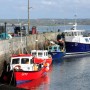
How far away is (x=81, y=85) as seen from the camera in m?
38.2

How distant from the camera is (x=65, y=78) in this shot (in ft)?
138

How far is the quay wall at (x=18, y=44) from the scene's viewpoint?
40.3m

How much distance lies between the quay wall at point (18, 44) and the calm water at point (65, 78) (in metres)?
3.45

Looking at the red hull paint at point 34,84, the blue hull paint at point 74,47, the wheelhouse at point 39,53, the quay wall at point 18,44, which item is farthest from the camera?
the blue hull paint at point 74,47

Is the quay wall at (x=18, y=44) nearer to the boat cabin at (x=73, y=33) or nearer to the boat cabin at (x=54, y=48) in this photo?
the boat cabin at (x=54, y=48)

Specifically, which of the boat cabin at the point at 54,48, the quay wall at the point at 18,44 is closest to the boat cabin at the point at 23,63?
the quay wall at the point at 18,44

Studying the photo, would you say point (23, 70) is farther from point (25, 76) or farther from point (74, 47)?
point (74, 47)

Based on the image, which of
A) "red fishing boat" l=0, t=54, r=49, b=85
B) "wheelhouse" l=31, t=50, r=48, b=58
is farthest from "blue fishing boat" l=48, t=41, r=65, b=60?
"red fishing boat" l=0, t=54, r=49, b=85

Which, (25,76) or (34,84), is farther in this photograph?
(34,84)

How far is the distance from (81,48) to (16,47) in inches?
827

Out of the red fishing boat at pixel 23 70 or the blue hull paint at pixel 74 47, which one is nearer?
the red fishing boat at pixel 23 70

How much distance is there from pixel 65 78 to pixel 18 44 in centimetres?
760

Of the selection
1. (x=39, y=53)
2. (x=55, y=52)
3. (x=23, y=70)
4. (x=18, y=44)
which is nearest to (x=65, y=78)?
(x=23, y=70)

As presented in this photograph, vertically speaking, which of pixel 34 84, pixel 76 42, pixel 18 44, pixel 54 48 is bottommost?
pixel 34 84
